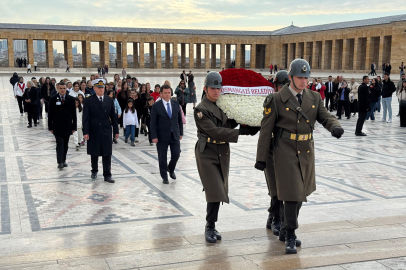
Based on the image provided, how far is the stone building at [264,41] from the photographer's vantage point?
47062 millimetres

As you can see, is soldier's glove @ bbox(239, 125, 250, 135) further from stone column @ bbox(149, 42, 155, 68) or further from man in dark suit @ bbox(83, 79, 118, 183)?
stone column @ bbox(149, 42, 155, 68)

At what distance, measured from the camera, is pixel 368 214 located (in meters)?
5.79

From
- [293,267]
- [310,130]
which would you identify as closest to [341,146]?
[310,130]

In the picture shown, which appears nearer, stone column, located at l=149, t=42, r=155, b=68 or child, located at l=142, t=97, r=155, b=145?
child, located at l=142, t=97, r=155, b=145

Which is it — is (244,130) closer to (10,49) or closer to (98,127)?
(98,127)

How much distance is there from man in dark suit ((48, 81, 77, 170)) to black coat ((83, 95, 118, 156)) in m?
1.15

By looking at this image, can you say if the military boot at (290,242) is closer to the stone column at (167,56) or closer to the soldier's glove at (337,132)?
the soldier's glove at (337,132)

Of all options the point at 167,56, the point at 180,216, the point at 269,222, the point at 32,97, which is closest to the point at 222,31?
the point at 167,56

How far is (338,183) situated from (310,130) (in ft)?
11.5

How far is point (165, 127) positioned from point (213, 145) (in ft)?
11.1

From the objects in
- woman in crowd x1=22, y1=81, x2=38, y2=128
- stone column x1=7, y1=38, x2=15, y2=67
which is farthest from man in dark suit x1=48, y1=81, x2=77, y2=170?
stone column x1=7, y1=38, x2=15, y2=67

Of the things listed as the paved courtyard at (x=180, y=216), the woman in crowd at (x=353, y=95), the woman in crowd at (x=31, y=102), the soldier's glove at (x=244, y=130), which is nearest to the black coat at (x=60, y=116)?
the paved courtyard at (x=180, y=216)

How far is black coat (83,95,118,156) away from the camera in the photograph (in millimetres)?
7859

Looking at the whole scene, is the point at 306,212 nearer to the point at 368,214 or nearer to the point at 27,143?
the point at 368,214
